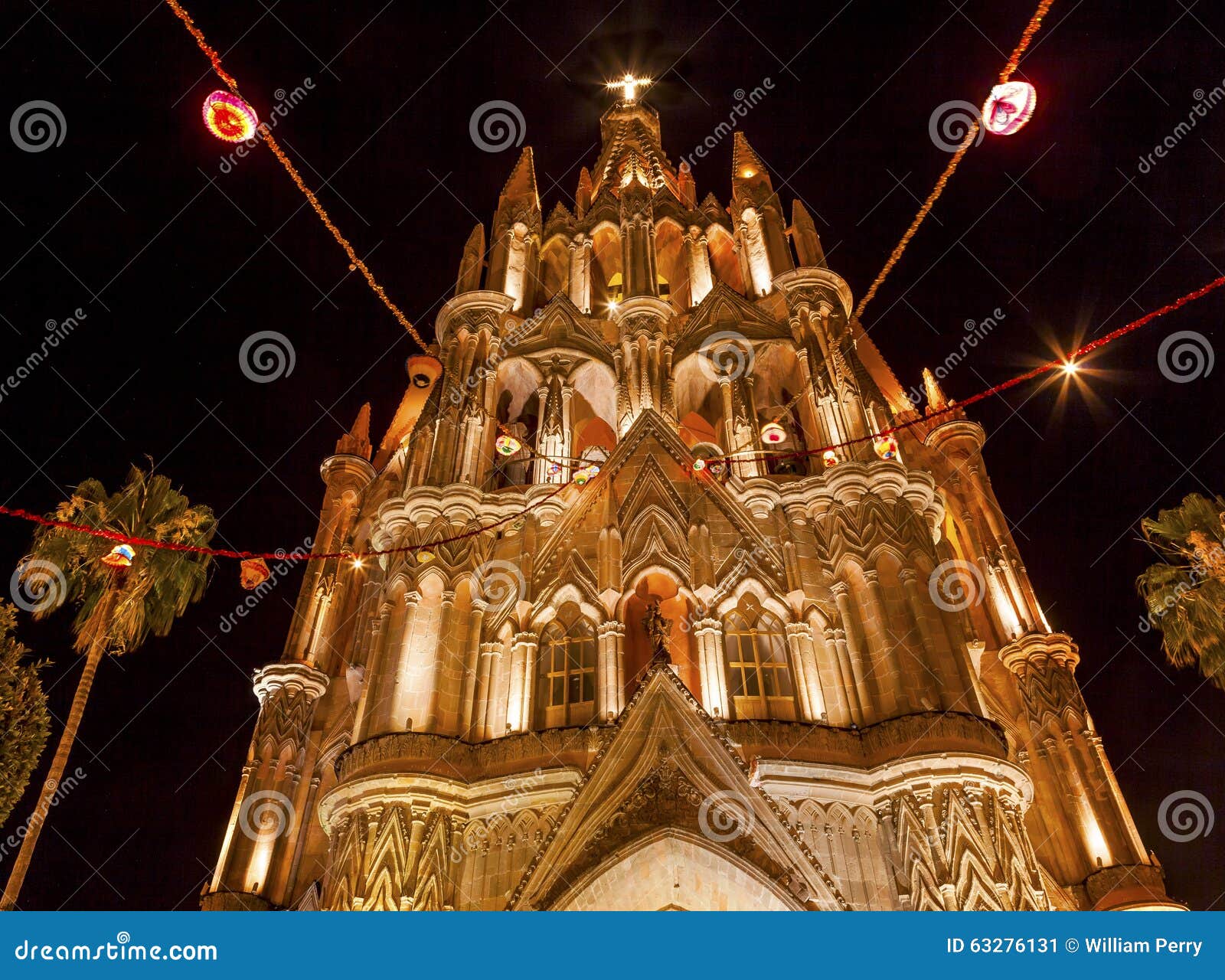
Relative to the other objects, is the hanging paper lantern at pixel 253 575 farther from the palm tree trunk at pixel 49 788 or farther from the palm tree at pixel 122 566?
the palm tree trunk at pixel 49 788

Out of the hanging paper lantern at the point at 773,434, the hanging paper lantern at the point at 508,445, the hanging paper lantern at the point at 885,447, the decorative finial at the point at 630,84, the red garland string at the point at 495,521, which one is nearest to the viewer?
the red garland string at the point at 495,521

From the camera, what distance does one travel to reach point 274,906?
2355 cm

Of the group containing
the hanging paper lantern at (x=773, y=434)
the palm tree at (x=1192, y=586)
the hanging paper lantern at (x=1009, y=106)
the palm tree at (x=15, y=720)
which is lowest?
the palm tree at (x=15, y=720)

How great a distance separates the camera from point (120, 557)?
2239 centimetres

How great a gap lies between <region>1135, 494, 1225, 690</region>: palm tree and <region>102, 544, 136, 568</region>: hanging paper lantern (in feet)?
78.7

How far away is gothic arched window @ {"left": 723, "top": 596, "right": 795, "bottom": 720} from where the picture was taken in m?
22.9

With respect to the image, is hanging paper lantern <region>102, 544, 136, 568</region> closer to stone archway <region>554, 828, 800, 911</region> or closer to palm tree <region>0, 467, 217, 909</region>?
palm tree <region>0, 467, 217, 909</region>

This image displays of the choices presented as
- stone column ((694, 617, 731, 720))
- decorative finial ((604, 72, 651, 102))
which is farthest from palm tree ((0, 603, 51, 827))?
decorative finial ((604, 72, 651, 102))

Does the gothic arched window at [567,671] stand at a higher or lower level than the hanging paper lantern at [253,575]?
lower

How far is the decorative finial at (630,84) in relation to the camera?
177 feet

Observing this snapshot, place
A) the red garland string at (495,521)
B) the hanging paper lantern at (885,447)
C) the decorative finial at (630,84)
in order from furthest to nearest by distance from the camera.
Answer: the decorative finial at (630,84) < the hanging paper lantern at (885,447) < the red garland string at (495,521)

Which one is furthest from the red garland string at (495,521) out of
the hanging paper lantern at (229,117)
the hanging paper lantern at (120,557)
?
the hanging paper lantern at (229,117)

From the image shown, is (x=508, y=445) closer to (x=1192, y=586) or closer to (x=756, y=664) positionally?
(x=756, y=664)

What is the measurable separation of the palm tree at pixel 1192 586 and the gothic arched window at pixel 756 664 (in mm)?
8908
